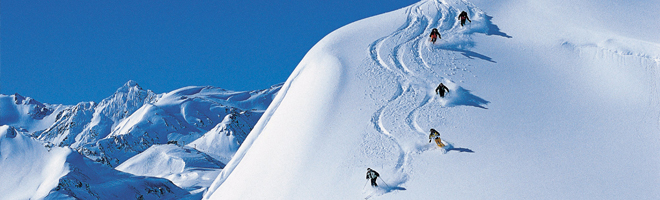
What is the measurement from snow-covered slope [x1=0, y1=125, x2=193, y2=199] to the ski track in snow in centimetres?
2607

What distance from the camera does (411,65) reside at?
1002 inches

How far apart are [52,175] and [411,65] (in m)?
30.2

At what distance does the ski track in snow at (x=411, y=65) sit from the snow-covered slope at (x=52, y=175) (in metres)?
26.1

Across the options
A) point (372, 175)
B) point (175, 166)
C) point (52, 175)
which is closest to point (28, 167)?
point (52, 175)

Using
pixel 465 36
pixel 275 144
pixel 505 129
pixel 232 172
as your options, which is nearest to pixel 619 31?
pixel 465 36

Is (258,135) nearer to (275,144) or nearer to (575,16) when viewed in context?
(275,144)

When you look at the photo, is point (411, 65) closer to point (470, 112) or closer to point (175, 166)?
point (470, 112)

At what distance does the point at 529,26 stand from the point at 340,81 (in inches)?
539

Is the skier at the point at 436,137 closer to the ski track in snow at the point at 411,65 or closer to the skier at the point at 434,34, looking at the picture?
the ski track in snow at the point at 411,65

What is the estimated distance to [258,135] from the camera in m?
25.1

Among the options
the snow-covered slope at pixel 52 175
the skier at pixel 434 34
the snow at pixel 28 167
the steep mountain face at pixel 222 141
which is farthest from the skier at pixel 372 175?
the steep mountain face at pixel 222 141

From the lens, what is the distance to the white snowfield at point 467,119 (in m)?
16.1

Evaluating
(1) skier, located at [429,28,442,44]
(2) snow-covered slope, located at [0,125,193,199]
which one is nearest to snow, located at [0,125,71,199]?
(2) snow-covered slope, located at [0,125,193,199]

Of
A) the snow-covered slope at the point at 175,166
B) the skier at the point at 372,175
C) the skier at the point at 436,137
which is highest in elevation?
the snow-covered slope at the point at 175,166
